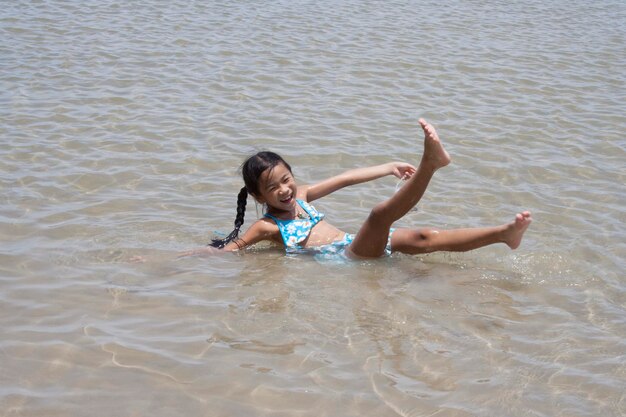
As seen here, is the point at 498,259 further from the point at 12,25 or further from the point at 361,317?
the point at 12,25

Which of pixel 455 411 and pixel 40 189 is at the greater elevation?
pixel 455 411

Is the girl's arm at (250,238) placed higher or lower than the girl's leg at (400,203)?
lower

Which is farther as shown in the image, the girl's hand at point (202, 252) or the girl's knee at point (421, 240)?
the girl's hand at point (202, 252)

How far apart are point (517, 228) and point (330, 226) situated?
51.8 inches

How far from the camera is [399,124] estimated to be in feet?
25.2

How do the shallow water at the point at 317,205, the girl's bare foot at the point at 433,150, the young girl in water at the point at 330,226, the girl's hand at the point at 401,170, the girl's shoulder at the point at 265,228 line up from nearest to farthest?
the shallow water at the point at 317,205 < the girl's bare foot at the point at 433,150 < the young girl in water at the point at 330,226 < the girl's shoulder at the point at 265,228 < the girl's hand at the point at 401,170

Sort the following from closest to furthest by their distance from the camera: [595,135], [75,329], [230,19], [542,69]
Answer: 1. [75,329]
2. [595,135]
3. [542,69]
4. [230,19]

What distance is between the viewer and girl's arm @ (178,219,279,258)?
16.3 feet

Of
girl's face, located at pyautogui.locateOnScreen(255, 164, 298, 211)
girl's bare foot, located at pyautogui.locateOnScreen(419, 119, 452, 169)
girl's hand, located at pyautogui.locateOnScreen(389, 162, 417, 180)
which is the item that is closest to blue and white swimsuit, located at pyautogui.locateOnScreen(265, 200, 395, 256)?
girl's face, located at pyautogui.locateOnScreen(255, 164, 298, 211)

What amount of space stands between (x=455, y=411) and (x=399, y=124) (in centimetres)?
464

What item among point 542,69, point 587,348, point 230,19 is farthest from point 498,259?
point 230,19

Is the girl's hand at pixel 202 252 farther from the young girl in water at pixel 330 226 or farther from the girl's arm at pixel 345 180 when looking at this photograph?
the girl's arm at pixel 345 180

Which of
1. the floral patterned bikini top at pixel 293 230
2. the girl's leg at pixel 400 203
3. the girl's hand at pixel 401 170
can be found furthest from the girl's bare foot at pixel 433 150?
the floral patterned bikini top at pixel 293 230

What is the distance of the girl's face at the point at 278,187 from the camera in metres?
5.02
